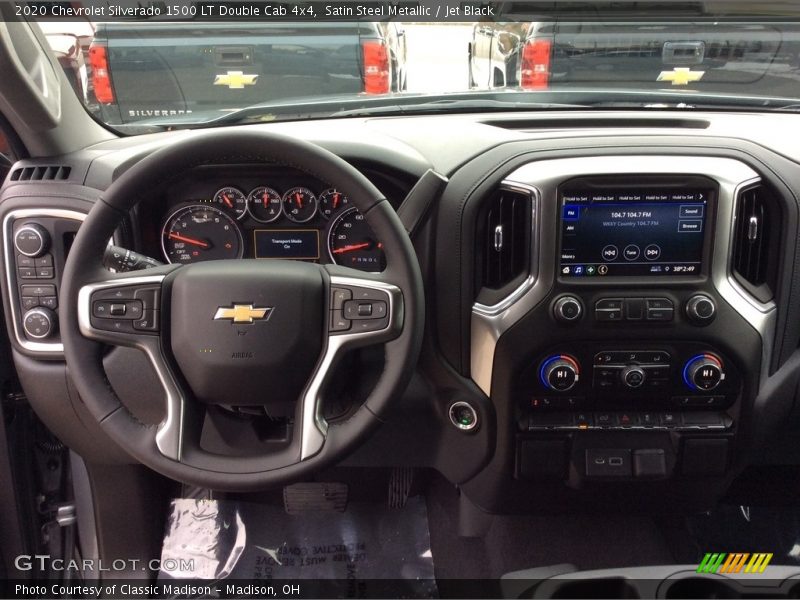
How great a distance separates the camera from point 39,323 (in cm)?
165

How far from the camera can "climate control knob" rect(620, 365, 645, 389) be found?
1636 mm

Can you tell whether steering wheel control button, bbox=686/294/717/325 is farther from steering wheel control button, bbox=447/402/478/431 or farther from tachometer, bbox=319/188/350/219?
tachometer, bbox=319/188/350/219

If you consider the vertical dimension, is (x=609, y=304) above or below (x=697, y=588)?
above

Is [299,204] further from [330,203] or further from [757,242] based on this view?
[757,242]

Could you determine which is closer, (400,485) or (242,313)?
(242,313)

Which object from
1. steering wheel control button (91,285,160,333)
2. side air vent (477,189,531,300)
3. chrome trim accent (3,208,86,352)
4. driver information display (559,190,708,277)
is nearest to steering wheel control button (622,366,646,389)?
driver information display (559,190,708,277)

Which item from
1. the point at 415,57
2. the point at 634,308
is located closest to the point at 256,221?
the point at 634,308

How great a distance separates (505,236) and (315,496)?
111cm

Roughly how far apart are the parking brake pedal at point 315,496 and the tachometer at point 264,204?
37.2 inches

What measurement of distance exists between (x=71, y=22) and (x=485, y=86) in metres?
1.11

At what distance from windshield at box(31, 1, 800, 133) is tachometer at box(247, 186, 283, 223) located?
36cm

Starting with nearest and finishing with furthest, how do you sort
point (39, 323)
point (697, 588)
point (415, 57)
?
point (697, 588) < point (39, 323) < point (415, 57)

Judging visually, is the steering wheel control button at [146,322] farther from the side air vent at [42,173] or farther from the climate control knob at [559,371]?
the climate control knob at [559,371]

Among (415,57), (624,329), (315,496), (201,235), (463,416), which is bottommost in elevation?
(315,496)
